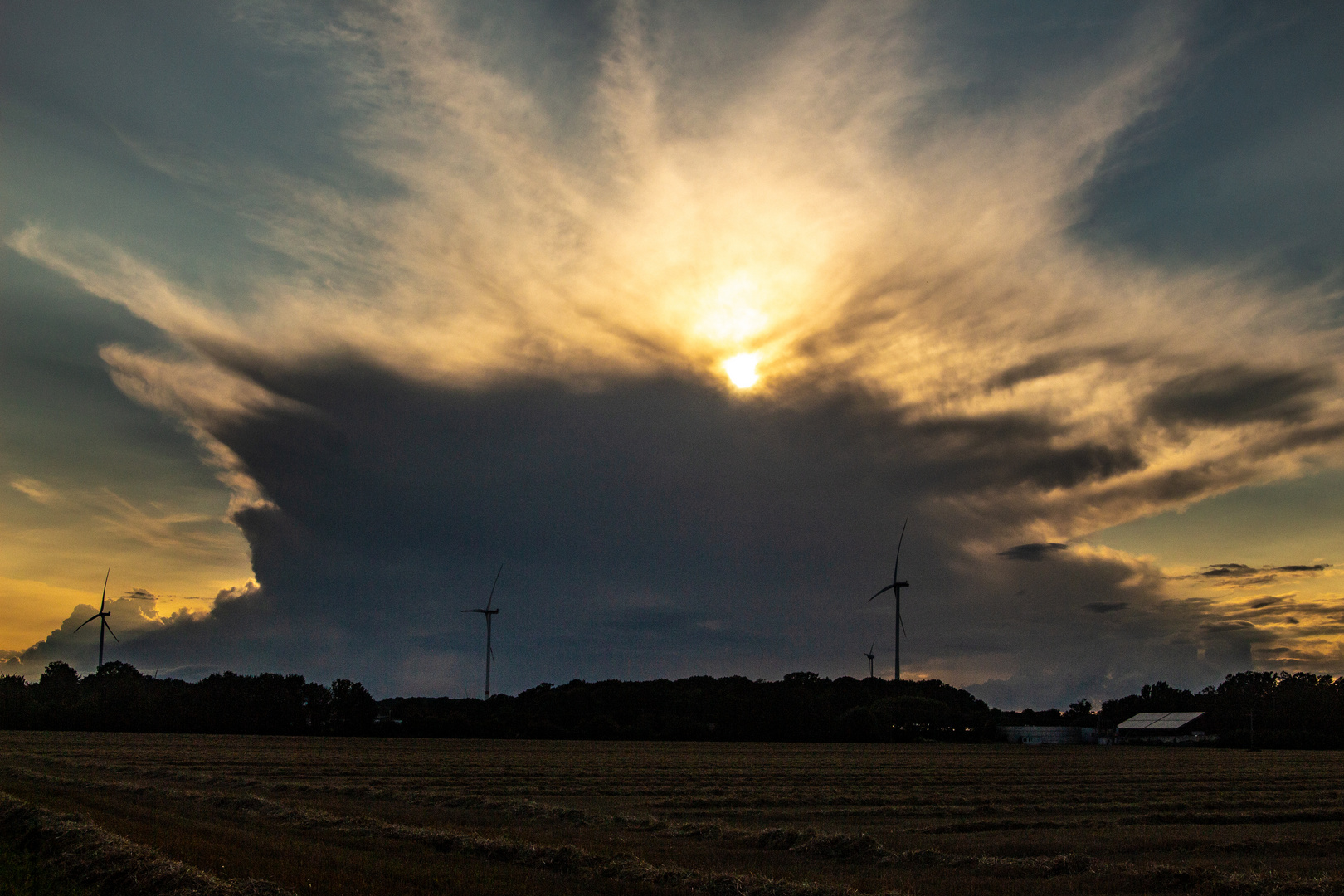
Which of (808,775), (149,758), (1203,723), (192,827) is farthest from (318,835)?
(1203,723)

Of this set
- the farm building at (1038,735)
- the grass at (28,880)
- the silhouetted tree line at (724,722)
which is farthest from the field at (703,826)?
the farm building at (1038,735)

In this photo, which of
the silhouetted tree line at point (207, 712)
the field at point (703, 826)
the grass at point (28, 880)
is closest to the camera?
the grass at point (28, 880)

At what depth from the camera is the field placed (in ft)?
75.0

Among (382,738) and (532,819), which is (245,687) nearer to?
(382,738)

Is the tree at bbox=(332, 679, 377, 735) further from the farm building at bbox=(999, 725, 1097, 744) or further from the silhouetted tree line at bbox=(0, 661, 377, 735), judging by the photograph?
the farm building at bbox=(999, 725, 1097, 744)

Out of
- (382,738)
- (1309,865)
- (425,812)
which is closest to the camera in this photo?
(1309,865)

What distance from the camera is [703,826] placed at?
1288 inches

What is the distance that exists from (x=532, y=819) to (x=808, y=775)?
104 feet

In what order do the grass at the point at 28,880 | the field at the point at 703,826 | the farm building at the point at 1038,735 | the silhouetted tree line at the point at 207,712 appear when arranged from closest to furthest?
the grass at the point at 28,880 < the field at the point at 703,826 < the silhouetted tree line at the point at 207,712 < the farm building at the point at 1038,735

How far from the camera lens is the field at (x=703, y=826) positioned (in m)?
22.9

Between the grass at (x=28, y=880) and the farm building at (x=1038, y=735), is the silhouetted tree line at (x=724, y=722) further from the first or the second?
the grass at (x=28, y=880)

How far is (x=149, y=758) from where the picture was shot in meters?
70.5

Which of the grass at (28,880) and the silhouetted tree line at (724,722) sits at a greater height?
the grass at (28,880)

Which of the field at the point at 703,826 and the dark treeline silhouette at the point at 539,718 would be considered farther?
the dark treeline silhouette at the point at 539,718
